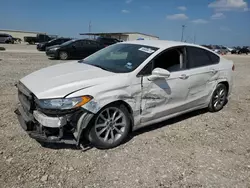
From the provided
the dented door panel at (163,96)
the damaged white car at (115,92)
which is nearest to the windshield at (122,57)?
the damaged white car at (115,92)

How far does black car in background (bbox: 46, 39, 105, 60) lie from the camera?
14.4 m

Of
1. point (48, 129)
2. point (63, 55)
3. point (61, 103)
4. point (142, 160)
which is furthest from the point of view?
point (63, 55)

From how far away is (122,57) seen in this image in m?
3.91

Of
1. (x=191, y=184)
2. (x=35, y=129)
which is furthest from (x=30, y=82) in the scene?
(x=191, y=184)

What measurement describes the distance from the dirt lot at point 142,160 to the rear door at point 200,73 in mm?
627

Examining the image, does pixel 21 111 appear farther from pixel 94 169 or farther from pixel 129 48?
pixel 129 48

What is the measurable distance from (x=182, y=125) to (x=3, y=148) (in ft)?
9.83

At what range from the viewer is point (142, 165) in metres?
2.92

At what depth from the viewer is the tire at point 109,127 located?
3070 millimetres

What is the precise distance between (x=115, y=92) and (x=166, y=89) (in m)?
1.02

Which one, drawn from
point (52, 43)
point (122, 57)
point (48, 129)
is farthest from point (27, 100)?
point (52, 43)

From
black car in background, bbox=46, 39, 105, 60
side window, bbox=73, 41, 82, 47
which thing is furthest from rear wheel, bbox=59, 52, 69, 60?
side window, bbox=73, 41, 82, 47

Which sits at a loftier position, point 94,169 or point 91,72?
point 91,72

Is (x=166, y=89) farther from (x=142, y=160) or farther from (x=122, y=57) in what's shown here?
(x=142, y=160)
